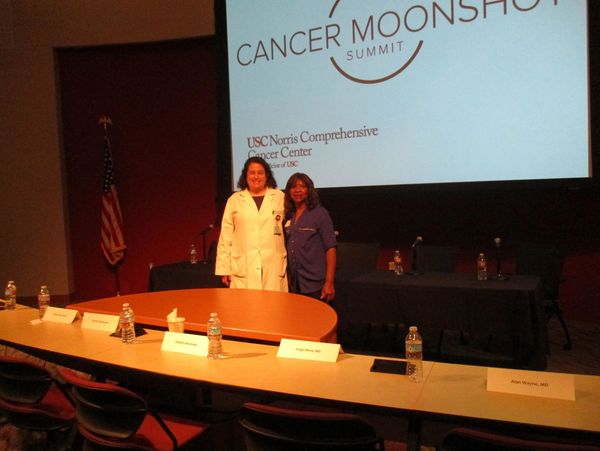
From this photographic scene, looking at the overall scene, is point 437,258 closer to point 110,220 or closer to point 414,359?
→ point 414,359

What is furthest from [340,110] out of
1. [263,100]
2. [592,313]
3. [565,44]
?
[592,313]

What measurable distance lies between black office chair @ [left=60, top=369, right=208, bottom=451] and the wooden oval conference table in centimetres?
48

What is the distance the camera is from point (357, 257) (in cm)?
451

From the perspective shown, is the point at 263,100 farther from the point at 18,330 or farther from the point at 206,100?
the point at 18,330

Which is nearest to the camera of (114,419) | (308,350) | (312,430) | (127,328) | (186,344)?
(312,430)

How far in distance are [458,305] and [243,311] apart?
166 cm

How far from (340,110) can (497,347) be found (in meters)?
2.42

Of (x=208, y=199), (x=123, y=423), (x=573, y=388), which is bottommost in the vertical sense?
(x=123, y=423)

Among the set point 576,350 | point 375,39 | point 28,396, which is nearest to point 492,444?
point 28,396

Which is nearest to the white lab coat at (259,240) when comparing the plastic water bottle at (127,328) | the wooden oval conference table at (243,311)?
the wooden oval conference table at (243,311)

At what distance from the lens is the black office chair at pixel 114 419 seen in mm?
1601

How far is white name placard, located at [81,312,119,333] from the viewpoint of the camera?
2.35m

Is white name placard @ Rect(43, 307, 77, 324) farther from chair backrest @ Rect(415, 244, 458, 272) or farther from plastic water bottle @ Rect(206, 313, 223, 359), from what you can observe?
chair backrest @ Rect(415, 244, 458, 272)

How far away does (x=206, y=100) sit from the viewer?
6.36 meters
